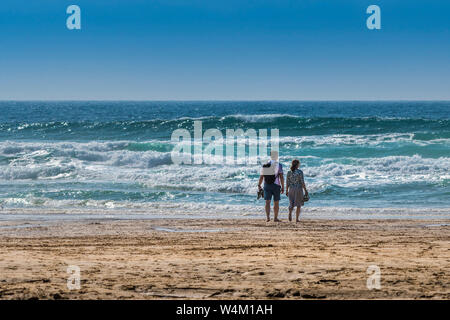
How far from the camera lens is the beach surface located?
5.20 m

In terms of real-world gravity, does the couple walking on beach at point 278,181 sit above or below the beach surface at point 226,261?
above

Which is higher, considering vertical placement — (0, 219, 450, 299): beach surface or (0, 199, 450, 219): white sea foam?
(0, 219, 450, 299): beach surface

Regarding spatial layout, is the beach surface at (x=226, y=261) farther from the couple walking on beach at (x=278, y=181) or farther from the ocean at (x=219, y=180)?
the ocean at (x=219, y=180)

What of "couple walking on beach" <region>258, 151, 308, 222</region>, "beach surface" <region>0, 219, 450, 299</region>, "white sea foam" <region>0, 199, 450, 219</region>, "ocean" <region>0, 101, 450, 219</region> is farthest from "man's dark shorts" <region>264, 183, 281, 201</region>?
"ocean" <region>0, 101, 450, 219</region>

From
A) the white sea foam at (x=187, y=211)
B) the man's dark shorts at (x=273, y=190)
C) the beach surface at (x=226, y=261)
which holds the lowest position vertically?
the white sea foam at (x=187, y=211)

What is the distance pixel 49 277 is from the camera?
5719mm

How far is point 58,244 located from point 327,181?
1127cm

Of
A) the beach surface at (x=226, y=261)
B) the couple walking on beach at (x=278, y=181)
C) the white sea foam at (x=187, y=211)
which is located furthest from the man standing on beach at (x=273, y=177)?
the white sea foam at (x=187, y=211)

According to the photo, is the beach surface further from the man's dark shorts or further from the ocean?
the ocean

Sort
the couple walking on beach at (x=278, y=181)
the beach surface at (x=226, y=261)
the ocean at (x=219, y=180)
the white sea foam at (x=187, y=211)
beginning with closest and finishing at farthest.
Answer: the beach surface at (x=226, y=261) → the couple walking on beach at (x=278, y=181) → the white sea foam at (x=187, y=211) → the ocean at (x=219, y=180)

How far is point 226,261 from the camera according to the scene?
6.52 metres

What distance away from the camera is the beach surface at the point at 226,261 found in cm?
520
